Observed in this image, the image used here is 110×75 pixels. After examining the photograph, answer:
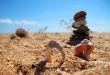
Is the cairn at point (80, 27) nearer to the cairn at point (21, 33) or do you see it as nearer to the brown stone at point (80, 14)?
the brown stone at point (80, 14)

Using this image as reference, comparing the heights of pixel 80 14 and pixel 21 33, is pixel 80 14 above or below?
above

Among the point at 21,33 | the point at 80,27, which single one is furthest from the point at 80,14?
the point at 21,33

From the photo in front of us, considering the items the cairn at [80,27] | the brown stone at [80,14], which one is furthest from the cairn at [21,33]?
the brown stone at [80,14]

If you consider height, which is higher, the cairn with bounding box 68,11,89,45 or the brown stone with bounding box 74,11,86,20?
the brown stone with bounding box 74,11,86,20

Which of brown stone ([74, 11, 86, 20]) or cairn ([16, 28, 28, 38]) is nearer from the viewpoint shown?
brown stone ([74, 11, 86, 20])

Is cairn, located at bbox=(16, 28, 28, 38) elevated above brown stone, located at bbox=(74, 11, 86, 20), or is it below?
below

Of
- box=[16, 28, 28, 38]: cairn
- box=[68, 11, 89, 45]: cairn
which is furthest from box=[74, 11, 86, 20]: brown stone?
box=[16, 28, 28, 38]: cairn

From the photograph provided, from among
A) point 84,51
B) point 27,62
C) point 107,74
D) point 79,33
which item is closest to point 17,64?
point 27,62

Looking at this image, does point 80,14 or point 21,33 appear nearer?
point 80,14

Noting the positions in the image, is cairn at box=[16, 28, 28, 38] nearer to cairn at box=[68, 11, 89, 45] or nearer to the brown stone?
cairn at box=[68, 11, 89, 45]

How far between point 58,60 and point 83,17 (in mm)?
5212

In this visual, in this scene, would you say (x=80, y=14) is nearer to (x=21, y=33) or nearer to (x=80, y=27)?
(x=80, y=27)

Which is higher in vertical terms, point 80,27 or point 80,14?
point 80,14

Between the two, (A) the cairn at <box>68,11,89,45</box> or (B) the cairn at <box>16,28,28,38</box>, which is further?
(B) the cairn at <box>16,28,28,38</box>
